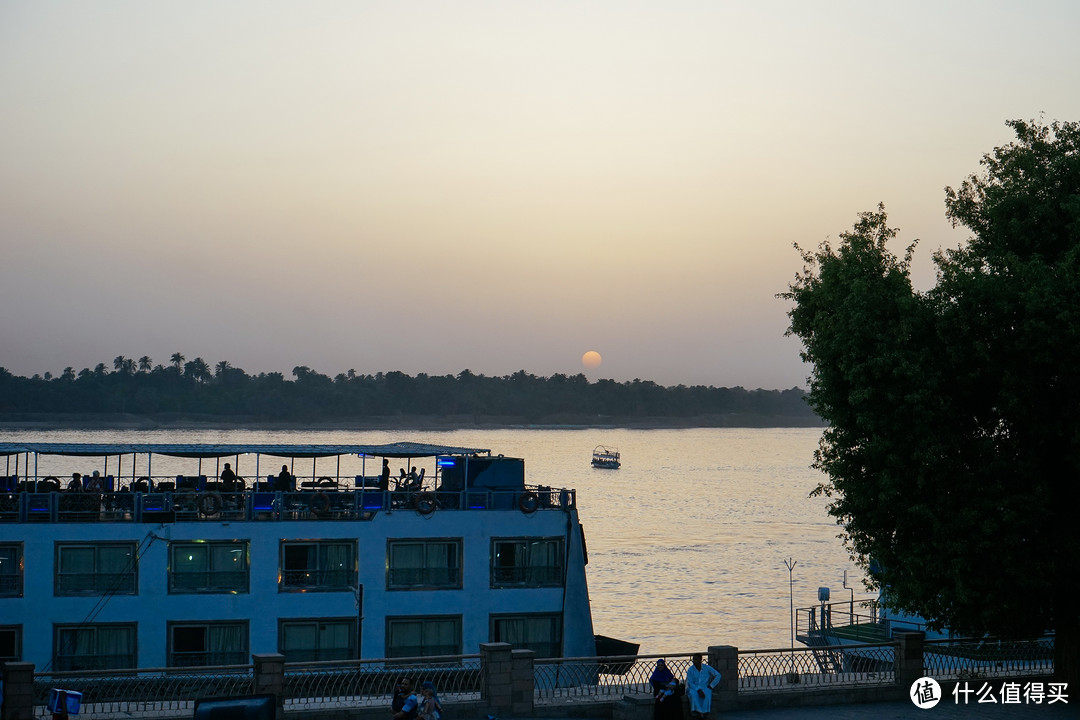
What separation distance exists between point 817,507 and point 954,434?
167899 millimetres

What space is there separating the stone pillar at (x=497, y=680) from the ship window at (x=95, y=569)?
16.0 metres

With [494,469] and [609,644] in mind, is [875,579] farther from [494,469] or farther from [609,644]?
[609,644]

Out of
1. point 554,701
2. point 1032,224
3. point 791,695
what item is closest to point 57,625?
point 554,701

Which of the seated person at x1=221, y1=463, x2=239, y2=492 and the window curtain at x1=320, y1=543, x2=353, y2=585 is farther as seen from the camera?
the seated person at x1=221, y1=463, x2=239, y2=492

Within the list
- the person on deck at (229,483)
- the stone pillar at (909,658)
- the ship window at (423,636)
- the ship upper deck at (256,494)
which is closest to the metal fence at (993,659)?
the stone pillar at (909,658)

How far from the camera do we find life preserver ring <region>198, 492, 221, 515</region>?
3862 centimetres

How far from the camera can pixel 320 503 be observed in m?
39.6

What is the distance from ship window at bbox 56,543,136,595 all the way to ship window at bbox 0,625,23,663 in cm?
161

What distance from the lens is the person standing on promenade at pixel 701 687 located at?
25.2m

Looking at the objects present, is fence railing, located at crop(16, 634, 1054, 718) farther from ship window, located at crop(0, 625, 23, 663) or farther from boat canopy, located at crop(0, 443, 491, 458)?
boat canopy, located at crop(0, 443, 491, 458)

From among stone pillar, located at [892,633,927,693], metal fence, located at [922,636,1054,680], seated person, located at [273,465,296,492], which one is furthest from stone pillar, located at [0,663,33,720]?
metal fence, located at [922,636,1054,680]

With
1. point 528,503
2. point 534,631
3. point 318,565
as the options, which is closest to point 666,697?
point 534,631

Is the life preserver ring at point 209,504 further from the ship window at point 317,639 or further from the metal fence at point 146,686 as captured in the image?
the metal fence at point 146,686

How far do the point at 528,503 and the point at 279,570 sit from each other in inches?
329
